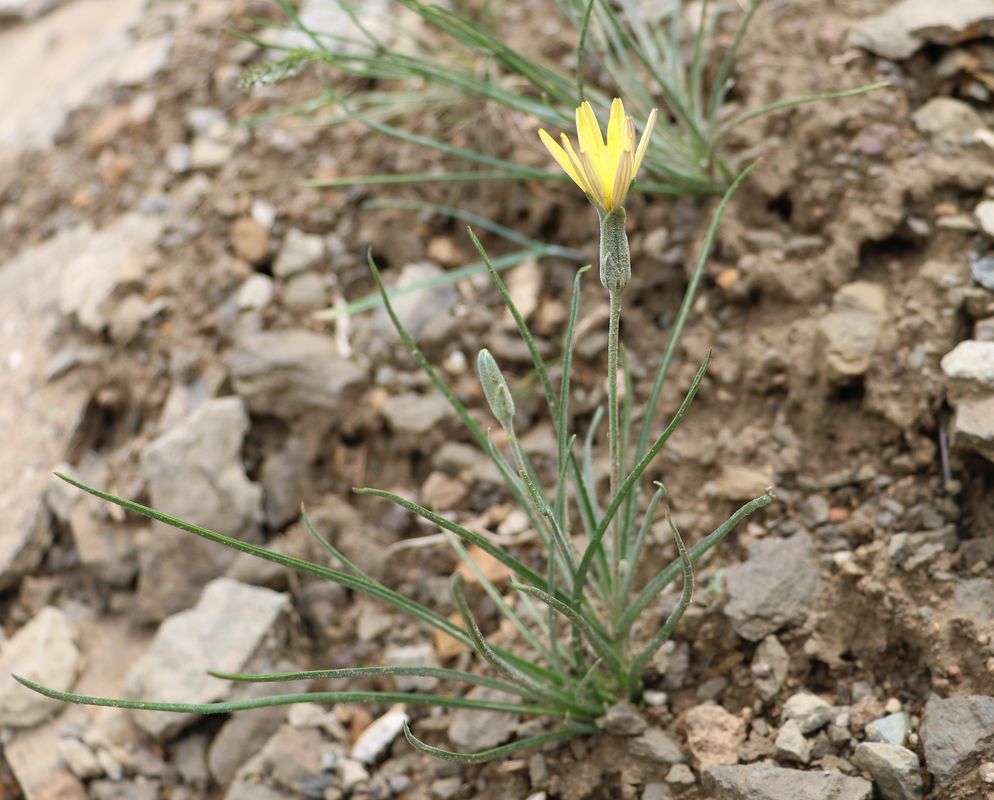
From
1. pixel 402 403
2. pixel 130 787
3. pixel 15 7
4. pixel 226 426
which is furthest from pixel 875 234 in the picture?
pixel 15 7

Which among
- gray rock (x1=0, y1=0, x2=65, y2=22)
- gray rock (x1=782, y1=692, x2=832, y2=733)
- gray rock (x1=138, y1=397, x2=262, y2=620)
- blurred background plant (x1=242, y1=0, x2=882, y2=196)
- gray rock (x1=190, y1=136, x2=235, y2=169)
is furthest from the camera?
gray rock (x1=0, y1=0, x2=65, y2=22)

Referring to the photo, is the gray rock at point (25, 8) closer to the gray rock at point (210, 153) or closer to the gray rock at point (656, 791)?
the gray rock at point (210, 153)

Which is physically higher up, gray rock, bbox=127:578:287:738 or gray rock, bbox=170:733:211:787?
gray rock, bbox=127:578:287:738

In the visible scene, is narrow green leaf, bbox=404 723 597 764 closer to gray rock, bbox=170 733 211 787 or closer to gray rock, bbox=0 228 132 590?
gray rock, bbox=170 733 211 787

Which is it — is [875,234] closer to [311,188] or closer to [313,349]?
[313,349]

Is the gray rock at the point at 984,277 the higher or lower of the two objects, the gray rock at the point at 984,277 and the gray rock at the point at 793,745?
the higher

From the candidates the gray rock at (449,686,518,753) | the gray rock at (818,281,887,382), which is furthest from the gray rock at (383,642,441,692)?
the gray rock at (818,281,887,382)

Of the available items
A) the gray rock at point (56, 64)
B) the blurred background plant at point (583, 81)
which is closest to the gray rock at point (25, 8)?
the gray rock at point (56, 64)
